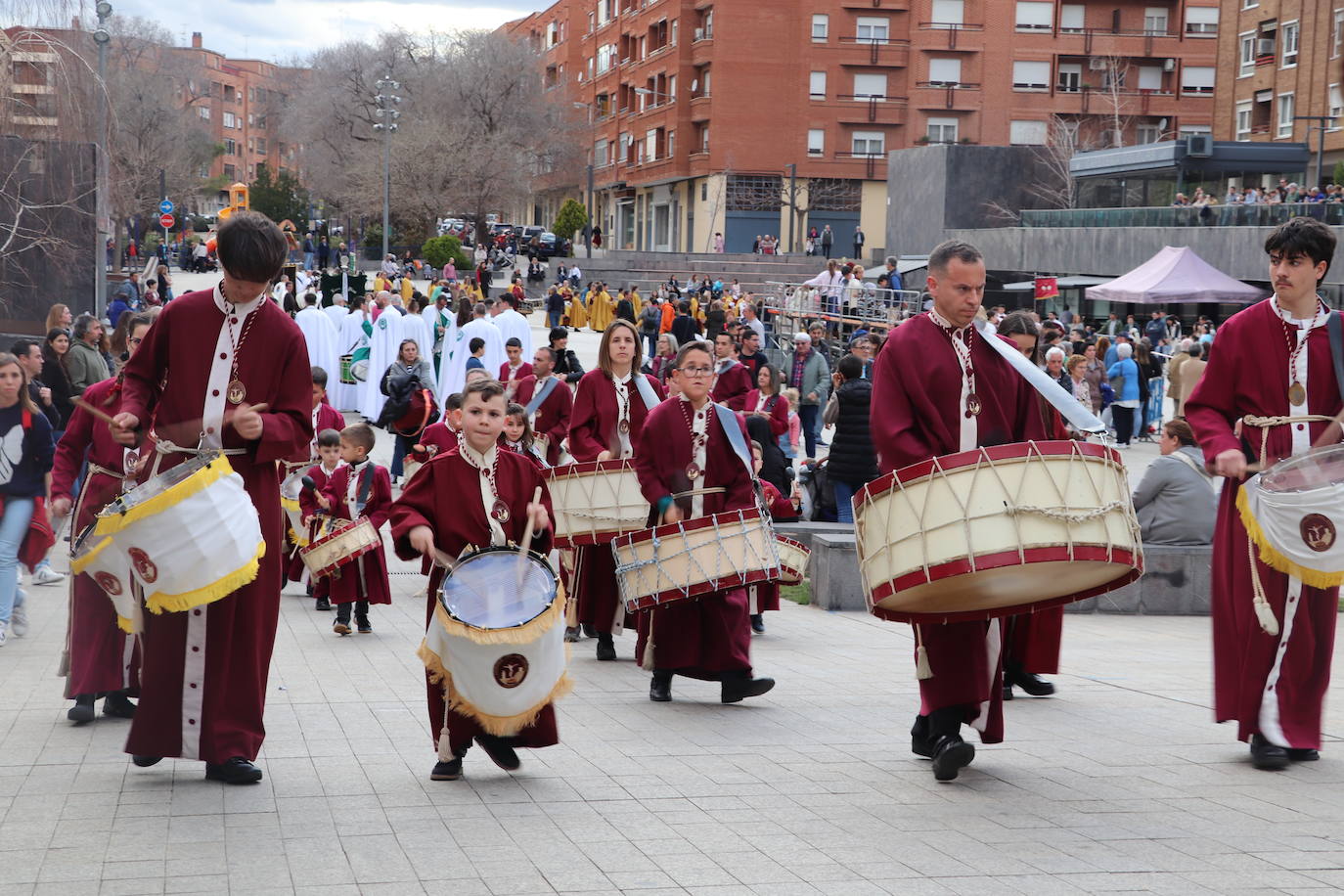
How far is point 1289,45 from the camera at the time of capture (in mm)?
58250

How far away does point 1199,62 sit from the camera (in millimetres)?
73438

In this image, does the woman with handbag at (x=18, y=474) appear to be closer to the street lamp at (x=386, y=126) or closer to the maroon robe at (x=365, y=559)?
the maroon robe at (x=365, y=559)

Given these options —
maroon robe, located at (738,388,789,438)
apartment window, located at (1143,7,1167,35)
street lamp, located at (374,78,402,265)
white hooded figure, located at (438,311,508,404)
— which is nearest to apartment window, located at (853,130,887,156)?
apartment window, located at (1143,7,1167,35)

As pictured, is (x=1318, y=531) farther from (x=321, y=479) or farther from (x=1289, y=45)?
(x=1289, y=45)

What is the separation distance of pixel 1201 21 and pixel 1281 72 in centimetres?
1615

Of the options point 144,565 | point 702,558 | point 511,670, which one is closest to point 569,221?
point 702,558

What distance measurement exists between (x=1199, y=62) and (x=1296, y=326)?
236ft

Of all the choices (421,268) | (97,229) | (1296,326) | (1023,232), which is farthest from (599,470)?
(421,268)

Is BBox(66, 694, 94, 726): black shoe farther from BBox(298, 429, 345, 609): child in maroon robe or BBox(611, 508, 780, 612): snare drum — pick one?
BBox(298, 429, 345, 609): child in maroon robe

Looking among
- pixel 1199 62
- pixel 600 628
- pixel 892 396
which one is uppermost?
pixel 1199 62

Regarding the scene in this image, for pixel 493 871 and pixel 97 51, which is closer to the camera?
pixel 493 871

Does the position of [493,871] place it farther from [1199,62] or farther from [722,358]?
[1199,62]

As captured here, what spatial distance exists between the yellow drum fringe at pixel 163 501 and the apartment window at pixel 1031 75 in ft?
235

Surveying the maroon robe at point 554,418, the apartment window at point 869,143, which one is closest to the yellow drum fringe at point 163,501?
the maroon robe at point 554,418
